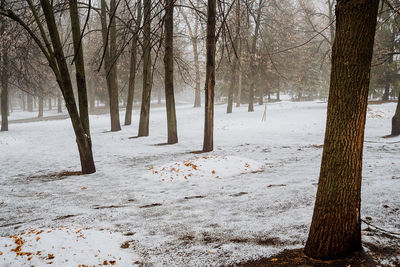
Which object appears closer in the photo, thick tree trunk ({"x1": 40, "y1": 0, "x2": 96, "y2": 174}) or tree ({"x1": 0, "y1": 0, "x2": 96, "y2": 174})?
tree ({"x1": 0, "y1": 0, "x2": 96, "y2": 174})

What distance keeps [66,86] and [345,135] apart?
6315 mm

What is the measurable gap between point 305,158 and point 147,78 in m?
7.96

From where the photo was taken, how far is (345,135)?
7.97 feet

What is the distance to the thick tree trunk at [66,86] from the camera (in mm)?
6172

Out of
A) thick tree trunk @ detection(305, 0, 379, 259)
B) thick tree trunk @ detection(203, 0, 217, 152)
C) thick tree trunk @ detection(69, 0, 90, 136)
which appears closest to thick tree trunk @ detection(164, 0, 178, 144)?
thick tree trunk @ detection(203, 0, 217, 152)

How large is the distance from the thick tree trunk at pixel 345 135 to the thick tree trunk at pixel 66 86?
19.6 ft

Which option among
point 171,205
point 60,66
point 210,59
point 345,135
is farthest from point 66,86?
point 345,135

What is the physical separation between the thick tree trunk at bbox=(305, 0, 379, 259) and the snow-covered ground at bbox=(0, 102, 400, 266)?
460 millimetres

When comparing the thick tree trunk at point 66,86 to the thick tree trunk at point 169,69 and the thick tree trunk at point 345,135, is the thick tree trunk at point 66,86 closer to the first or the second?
the thick tree trunk at point 169,69

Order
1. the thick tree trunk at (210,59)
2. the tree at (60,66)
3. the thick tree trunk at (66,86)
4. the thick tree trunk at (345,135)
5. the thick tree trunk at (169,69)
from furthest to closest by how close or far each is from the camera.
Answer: the thick tree trunk at (169,69), the thick tree trunk at (210,59), the thick tree trunk at (66,86), the tree at (60,66), the thick tree trunk at (345,135)

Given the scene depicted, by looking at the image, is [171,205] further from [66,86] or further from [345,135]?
[66,86]

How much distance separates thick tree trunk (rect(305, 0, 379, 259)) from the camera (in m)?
2.32

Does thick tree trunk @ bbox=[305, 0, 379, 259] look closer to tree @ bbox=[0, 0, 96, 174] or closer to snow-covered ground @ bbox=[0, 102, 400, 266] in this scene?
snow-covered ground @ bbox=[0, 102, 400, 266]

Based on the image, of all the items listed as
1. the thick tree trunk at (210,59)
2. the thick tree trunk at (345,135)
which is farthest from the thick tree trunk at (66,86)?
the thick tree trunk at (345,135)
